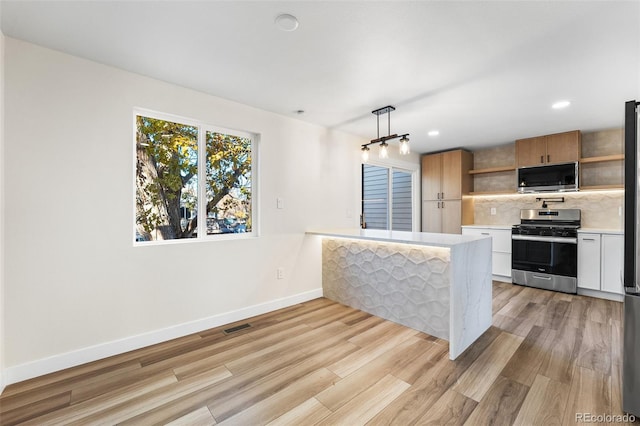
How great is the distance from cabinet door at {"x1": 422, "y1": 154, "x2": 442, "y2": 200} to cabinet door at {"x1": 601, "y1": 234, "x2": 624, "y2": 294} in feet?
7.92

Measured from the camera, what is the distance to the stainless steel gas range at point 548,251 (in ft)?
13.1

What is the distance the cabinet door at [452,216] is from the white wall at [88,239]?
12.4 ft

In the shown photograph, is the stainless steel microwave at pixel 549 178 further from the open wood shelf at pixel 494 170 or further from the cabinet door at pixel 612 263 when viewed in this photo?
the cabinet door at pixel 612 263

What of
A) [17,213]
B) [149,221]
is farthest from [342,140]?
[17,213]

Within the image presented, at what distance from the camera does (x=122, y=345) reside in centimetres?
243

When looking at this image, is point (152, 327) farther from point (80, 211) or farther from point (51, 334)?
point (80, 211)

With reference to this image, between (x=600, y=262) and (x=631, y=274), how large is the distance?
9.12 feet

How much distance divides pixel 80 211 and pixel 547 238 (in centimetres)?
563

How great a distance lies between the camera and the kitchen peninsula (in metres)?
2.41

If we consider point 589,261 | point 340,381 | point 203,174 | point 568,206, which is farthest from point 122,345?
point 568,206

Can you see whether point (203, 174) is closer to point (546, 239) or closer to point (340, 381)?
point (340, 381)

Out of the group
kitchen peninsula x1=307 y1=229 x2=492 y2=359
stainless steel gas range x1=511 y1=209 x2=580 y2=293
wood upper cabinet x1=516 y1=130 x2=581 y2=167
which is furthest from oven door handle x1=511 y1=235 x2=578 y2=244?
kitchen peninsula x1=307 y1=229 x2=492 y2=359

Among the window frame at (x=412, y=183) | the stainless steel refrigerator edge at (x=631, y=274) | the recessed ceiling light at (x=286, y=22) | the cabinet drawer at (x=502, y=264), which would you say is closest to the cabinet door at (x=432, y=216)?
the window frame at (x=412, y=183)

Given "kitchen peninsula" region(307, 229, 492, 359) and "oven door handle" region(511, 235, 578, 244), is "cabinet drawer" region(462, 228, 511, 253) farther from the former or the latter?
"kitchen peninsula" region(307, 229, 492, 359)
